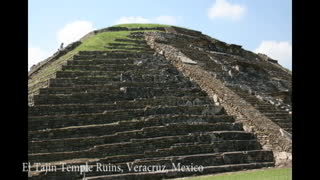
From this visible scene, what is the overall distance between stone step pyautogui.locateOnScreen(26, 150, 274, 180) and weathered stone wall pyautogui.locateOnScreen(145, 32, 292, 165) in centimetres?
62

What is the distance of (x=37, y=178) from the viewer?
1152 cm

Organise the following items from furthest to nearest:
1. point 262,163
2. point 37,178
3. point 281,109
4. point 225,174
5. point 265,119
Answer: point 281,109
point 265,119
point 262,163
point 225,174
point 37,178

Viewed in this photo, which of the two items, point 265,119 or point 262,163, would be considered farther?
point 265,119

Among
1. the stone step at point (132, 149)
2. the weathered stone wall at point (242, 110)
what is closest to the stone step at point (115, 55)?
the weathered stone wall at point (242, 110)

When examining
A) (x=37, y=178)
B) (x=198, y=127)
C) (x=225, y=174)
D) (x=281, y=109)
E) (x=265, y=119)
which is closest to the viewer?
(x=37, y=178)

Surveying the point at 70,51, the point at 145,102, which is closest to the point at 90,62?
the point at 145,102

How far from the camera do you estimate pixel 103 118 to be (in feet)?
48.9

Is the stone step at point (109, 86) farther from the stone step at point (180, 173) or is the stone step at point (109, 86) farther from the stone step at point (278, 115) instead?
the stone step at point (180, 173)

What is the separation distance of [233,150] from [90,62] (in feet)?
25.9

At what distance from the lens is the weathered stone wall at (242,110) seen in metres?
15.6

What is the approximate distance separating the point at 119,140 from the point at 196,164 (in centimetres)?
261

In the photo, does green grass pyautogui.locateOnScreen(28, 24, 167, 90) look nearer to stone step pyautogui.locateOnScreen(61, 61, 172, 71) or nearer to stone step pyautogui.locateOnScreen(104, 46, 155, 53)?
stone step pyautogui.locateOnScreen(104, 46, 155, 53)
